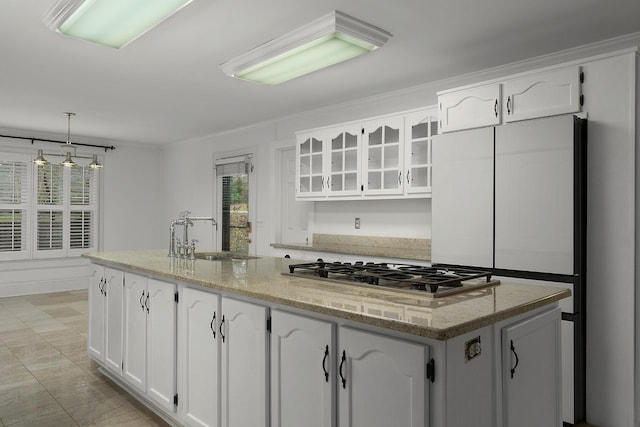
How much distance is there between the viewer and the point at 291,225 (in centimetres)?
596

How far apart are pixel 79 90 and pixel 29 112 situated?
61.2 inches

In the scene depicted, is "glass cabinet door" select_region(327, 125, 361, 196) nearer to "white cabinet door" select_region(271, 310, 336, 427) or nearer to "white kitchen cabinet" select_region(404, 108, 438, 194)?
"white kitchen cabinet" select_region(404, 108, 438, 194)

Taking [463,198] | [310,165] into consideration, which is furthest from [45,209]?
[463,198]

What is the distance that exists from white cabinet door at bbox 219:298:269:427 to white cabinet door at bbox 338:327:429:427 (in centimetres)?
49

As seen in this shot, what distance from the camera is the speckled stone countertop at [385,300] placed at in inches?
59.6

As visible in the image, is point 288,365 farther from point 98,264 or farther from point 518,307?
point 98,264

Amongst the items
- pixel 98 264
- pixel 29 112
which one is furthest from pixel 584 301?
pixel 29 112

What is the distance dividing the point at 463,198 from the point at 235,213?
426 cm

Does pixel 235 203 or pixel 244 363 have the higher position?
pixel 235 203

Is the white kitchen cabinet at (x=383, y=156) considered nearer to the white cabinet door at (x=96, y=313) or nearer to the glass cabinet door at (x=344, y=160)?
the glass cabinet door at (x=344, y=160)

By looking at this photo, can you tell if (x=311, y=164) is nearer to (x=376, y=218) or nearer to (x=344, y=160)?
(x=344, y=160)

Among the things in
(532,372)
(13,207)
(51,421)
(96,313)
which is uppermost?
(13,207)

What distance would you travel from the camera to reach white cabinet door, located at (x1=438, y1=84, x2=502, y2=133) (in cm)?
329

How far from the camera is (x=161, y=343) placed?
2.82 metres
